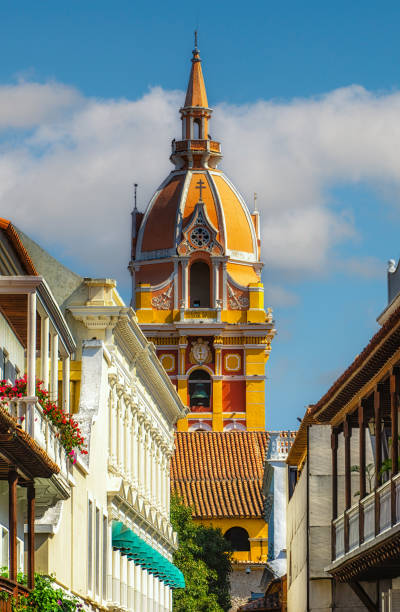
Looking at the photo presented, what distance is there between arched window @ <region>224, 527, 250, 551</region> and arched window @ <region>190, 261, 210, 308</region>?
21.0m

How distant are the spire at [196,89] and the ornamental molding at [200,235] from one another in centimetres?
1011

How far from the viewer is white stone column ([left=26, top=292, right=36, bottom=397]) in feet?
87.2

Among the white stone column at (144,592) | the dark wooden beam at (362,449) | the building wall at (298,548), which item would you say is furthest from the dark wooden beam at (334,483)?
the white stone column at (144,592)

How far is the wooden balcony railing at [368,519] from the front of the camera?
2786 cm

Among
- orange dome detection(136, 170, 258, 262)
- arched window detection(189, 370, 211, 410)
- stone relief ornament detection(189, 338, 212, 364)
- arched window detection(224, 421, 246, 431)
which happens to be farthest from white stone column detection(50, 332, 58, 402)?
orange dome detection(136, 170, 258, 262)

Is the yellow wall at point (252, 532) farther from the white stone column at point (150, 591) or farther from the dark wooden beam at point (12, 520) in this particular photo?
the dark wooden beam at point (12, 520)

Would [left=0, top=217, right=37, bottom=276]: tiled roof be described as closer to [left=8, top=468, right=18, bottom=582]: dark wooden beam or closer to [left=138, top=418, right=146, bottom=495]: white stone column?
[left=8, top=468, right=18, bottom=582]: dark wooden beam

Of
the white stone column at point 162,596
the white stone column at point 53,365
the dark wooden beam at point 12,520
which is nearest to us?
the dark wooden beam at point 12,520

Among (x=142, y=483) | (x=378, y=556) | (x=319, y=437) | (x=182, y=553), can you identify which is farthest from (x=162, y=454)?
(x=378, y=556)

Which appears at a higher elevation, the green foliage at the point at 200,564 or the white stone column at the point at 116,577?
the green foliage at the point at 200,564

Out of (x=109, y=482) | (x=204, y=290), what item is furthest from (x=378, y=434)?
(x=204, y=290)

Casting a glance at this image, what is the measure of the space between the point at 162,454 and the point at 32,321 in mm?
34428

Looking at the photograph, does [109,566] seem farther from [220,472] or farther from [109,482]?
[220,472]

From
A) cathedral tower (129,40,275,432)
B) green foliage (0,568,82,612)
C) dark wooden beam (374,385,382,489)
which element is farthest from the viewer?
cathedral tower (129,40,275,432)
